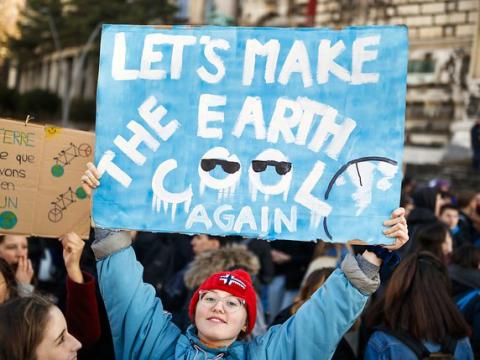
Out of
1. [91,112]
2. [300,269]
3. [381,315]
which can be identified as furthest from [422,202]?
[91,112]

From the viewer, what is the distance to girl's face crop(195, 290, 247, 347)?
8.68ft

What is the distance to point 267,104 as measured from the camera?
2836 mm

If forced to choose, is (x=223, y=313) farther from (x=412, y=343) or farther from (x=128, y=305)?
(x=412, y=343)

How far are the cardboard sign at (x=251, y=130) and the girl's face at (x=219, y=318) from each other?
249 millimetres

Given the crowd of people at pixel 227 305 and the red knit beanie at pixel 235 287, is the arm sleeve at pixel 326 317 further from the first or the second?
the red knit beanie at pixel 235 287

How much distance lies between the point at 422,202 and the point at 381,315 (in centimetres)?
315

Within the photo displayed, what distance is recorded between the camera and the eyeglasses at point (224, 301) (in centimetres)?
271

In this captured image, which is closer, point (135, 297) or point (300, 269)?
point (135, 297)

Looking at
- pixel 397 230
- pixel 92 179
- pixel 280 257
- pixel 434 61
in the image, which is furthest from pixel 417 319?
pixel 434 61

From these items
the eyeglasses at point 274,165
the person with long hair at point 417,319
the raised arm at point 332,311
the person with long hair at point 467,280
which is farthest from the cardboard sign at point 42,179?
the person with long hair at point 467,280

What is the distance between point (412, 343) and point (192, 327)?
1.11 meters

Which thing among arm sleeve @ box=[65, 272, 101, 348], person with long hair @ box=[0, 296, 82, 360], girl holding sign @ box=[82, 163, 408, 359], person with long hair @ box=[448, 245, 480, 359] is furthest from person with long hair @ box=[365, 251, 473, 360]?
person with long hair @ box=[0, 296, 82, 360]

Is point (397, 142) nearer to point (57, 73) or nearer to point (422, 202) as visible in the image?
point (422, 202)

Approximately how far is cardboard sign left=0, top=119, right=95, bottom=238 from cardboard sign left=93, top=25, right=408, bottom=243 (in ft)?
2.79
